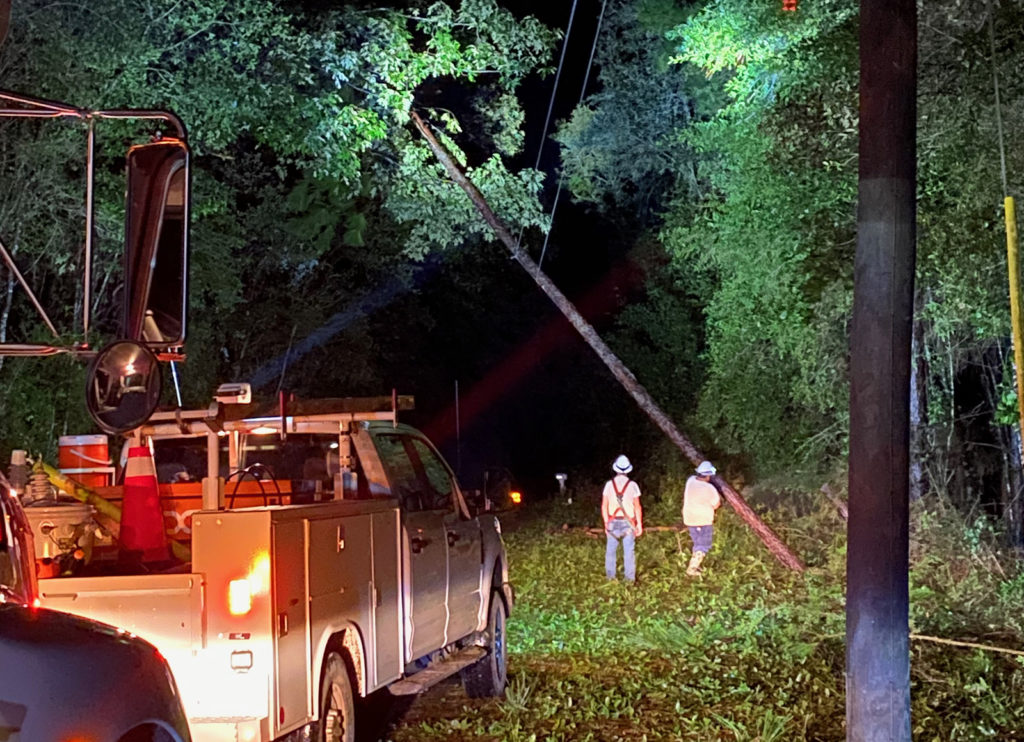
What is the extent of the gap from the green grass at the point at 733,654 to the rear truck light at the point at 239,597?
308cm

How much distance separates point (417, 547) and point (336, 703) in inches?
56.7

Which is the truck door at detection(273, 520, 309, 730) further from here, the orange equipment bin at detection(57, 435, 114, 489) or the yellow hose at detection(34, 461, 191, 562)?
the orange equipment bin at detection(57, 435, 114, 489)

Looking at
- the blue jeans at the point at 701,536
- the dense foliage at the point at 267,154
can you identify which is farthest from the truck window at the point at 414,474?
the blue jeans at the point at 701,536

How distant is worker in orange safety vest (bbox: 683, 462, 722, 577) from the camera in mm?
16312

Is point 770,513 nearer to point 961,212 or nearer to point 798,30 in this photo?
point 798,30

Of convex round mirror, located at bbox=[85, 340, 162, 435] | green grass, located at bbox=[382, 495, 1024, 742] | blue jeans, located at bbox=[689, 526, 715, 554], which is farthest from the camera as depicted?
blue jeans, located at bbox=[689, 526, 715, 554]

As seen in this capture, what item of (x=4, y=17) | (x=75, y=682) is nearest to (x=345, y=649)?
(x=75, y=682)

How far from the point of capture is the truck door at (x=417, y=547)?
7766 millimetres

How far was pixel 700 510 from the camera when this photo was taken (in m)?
16.4

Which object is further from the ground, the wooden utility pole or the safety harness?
the wooden utility pole

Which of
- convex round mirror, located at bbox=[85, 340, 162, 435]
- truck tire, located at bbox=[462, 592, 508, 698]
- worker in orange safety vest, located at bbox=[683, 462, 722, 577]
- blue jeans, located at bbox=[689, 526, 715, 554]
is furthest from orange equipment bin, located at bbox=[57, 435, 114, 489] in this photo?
blue jeans, located at bbox=[689, 526, 715, 554]

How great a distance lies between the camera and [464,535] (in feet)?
30.0

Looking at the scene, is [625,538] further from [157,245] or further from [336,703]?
[157,245]

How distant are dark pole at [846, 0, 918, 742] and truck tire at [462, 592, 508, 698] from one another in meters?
3.46
